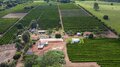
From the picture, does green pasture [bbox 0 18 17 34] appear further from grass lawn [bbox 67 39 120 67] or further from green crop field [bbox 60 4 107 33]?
grass lawn [bbox 67 39 120 67]

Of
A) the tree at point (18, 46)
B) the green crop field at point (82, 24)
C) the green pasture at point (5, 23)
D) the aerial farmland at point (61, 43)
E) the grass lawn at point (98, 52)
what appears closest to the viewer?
the aerial farmland at point (61, 43)

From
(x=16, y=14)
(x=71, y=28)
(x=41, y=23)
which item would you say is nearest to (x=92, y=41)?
(x=71, y=28)

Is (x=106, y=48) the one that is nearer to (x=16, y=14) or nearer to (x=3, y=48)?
(x=3, y=48)

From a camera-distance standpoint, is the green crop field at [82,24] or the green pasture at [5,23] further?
the green pasture at [5,23]

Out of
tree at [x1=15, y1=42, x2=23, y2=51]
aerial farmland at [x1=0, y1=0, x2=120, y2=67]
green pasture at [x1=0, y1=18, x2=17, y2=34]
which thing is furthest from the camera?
green pasture at [x1=0, y1=18, x2=17, y2=34]

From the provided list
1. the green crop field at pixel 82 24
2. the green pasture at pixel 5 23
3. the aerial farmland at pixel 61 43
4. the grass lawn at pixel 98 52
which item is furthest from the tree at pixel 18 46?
the green crop field at pixel 82 24

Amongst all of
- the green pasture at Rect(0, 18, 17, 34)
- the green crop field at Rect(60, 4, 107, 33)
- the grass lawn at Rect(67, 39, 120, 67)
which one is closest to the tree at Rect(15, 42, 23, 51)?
the grass lawn at Rect(67, 39, 120, 67)

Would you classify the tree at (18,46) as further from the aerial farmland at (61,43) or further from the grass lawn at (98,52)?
the grass lawn at (98,52)

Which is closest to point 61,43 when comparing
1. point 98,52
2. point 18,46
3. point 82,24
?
point 18,46

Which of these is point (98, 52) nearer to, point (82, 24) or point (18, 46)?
point (18, 46)
